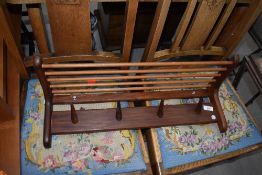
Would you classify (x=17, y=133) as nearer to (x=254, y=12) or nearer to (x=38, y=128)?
(x=38, y=128)

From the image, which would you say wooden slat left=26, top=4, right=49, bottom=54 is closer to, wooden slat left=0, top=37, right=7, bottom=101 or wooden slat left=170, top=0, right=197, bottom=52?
wooden slat left=0, top=37, right=7, bottom=101

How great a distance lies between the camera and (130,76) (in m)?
1.10

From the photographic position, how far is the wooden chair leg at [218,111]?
4.00 feet

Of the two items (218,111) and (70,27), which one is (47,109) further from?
(218,111)

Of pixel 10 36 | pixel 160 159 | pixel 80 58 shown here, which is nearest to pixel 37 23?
pixel 10 36

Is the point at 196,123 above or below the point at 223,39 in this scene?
below

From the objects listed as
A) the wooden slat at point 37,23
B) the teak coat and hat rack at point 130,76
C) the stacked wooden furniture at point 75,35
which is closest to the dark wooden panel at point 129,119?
the teak coat and hat rack at point 130,76

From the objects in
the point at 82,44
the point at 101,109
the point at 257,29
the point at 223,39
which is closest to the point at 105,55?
the point at 82,44

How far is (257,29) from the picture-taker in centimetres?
156

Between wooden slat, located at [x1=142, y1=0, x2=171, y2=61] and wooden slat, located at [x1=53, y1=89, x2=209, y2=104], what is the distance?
160 millimetres

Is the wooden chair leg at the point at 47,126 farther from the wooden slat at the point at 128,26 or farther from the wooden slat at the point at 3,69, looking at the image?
the wooden slat at the point at 128,26

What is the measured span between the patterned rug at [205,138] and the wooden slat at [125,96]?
79 millimetres

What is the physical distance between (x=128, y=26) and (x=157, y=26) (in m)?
0.11

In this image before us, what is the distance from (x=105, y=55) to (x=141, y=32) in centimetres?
76
